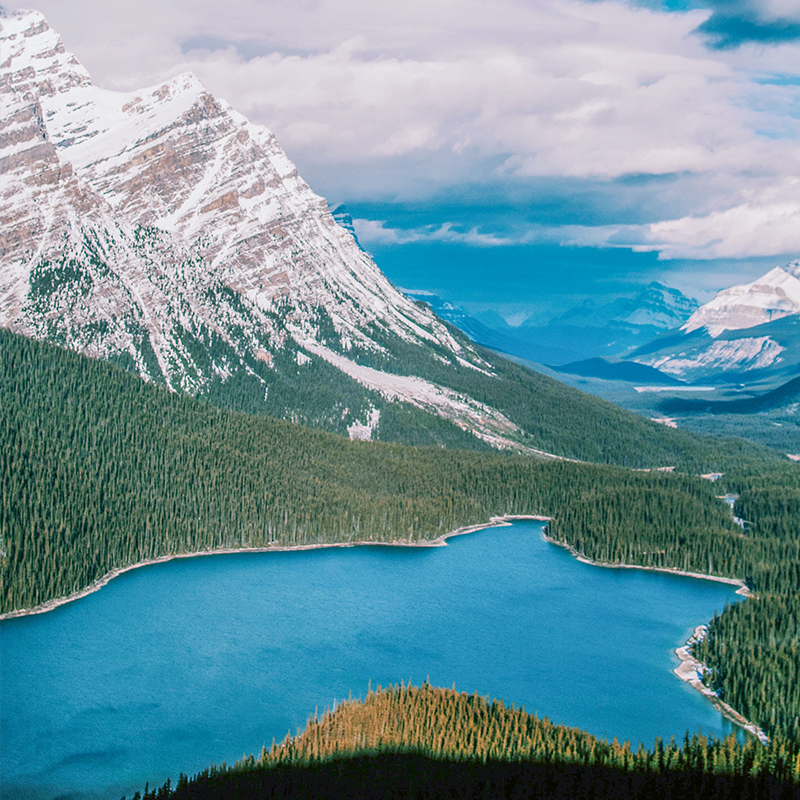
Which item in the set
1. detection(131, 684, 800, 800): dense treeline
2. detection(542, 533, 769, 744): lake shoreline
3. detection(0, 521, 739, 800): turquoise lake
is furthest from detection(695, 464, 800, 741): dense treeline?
detection(131, 684, 800, 800): dense treeline

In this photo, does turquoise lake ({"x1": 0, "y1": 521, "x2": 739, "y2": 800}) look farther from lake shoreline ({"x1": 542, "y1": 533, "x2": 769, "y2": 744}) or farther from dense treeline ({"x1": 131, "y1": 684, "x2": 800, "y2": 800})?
dense treeline ({"x1": 131, "y1": 684, "x2": 800, "y2": 800})

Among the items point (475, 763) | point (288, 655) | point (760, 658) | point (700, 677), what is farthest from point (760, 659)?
point (288, 655)

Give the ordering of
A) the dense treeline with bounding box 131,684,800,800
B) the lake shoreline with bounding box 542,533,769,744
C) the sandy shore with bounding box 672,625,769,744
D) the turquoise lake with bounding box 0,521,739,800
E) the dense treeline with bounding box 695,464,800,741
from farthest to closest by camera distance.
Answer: the dense treeline with bounding box 695,464,800,741
the sandy shore with bounding box 672,625,769,744
the lake shoreline with bounding box 542,533,769,744
the turquoise lake with bounding box 0,521,739,800
the dense treeline with bounding box 131,684,800,800

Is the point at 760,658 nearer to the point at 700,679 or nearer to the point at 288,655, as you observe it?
the point at 700,679

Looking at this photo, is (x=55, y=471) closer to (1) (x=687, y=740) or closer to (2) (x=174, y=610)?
(2) (x=174, y=610)

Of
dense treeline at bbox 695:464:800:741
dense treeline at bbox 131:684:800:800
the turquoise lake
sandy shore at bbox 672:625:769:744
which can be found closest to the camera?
dense treeline at bbox 131:684:800:800

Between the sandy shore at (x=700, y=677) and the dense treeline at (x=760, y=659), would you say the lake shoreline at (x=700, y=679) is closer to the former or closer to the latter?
the sandy shore at (x=700, y=677)
